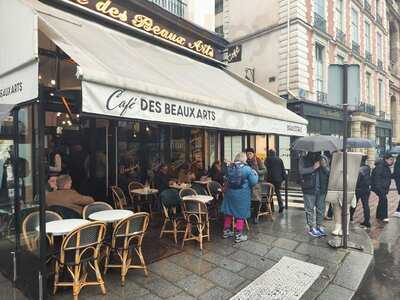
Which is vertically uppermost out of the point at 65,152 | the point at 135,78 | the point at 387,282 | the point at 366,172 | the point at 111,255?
the point at 135,78

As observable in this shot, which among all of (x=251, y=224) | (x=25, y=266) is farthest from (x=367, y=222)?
(x=25, y=266)

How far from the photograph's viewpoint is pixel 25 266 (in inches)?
147

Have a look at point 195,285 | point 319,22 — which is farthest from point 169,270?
point 319,22

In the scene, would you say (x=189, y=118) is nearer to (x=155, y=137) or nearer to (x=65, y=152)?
(x=65, y=152)

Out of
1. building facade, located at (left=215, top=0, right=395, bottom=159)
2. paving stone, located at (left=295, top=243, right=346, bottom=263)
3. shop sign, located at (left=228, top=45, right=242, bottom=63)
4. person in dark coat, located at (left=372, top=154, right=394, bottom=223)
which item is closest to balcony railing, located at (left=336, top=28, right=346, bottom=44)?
building facade, located at (left=215, top=0, right=395, bottom=159)

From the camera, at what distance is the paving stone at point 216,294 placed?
3.66 meters

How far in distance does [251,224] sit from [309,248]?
1.73m

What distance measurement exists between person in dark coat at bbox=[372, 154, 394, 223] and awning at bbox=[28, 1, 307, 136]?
2802mm

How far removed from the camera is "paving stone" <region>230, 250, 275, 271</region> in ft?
15.1

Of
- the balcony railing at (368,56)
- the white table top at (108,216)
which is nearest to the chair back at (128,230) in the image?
the white table top at (108,216)

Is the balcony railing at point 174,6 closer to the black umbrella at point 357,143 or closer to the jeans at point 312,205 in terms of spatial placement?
the jeans at point 312,205

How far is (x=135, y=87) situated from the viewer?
11.7 feet

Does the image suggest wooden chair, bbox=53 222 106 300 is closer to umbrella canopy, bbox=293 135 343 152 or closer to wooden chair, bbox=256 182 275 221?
wooden chair, bbox=256 182 275 221

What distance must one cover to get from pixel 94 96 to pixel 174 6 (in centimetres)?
632
